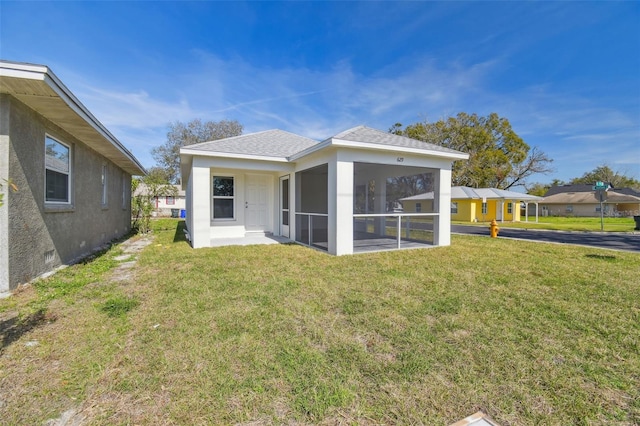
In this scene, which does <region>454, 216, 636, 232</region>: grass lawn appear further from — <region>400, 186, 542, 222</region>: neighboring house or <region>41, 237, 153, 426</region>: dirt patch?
<region>41, 237, 153, 426</region>: dirt patch

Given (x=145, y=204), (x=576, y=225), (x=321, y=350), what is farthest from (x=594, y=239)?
(x=145, y=204)

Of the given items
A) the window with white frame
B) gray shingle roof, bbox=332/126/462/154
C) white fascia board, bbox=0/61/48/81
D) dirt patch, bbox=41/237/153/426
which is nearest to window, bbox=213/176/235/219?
dirt patch, bbox=41/237/153/426

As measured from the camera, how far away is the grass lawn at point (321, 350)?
5.87ft

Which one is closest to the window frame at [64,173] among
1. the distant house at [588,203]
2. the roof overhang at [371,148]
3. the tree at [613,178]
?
the roof overhang at [371,148]

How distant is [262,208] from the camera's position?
10625 millimetres

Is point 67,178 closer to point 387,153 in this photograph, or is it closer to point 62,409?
point 62,409

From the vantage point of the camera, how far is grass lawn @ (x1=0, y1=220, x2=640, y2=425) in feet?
5.87

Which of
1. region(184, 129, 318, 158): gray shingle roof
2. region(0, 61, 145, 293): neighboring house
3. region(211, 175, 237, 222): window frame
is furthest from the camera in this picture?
region(211, 175, 237, 222): window frame

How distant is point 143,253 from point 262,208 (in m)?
4.33

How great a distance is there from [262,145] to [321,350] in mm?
7948

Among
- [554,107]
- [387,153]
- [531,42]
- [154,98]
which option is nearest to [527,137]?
[554,107]

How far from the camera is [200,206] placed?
26.2 feet

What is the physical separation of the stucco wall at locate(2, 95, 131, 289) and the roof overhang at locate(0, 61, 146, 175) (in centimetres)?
15

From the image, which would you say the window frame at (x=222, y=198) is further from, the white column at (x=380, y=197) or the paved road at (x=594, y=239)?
the paved road at (x=594, y=239)
